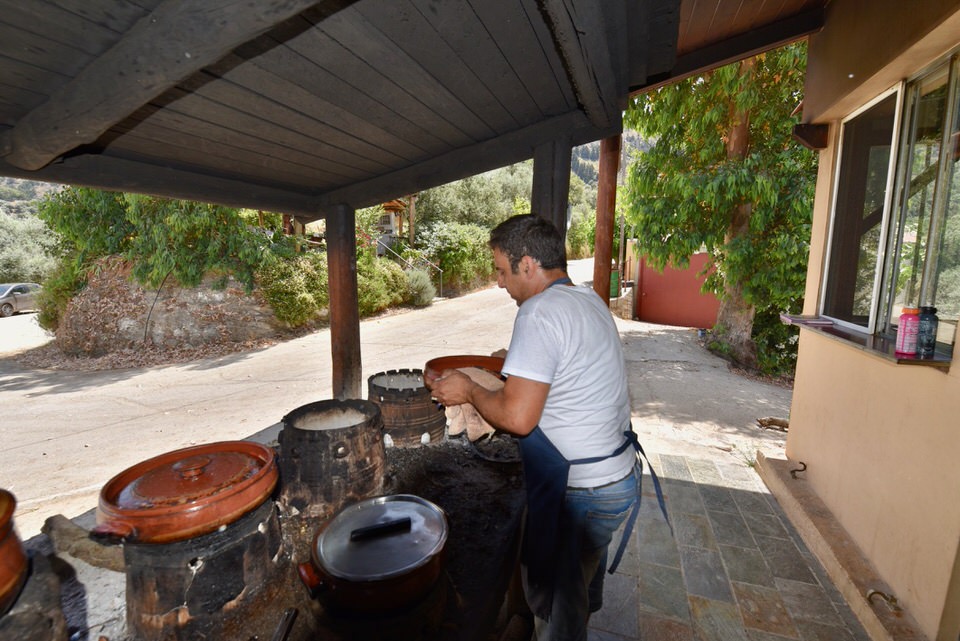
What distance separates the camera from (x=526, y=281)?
1888 mm

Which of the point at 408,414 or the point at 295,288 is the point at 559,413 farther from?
the point at 295,288

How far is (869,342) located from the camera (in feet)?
9.41

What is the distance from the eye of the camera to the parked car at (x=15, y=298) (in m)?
17.3

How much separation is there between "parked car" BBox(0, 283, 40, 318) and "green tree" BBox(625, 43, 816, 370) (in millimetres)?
22481

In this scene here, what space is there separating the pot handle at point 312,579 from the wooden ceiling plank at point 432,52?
200 cm

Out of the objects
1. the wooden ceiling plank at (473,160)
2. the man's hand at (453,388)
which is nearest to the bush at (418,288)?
the wooden ceiling plank at (473,160)

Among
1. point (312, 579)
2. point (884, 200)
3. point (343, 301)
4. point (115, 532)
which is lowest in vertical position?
point (312, 579)

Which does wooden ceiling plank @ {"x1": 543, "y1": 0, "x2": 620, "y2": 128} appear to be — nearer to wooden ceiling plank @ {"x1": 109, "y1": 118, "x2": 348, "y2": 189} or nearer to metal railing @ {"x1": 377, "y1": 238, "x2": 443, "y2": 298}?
wooden ceiling plank @ {"x1": 109, "y1": 118, "x2": 348, "y2": 189}

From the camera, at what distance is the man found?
164 cm

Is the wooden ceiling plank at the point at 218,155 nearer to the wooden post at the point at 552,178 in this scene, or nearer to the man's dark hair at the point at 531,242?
the wooden post at the point at 552,178

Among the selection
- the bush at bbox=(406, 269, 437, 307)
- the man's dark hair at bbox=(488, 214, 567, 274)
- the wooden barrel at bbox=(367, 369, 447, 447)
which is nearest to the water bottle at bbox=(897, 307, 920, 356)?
the man's dark hair at bbox=(488, 214, 567, 274)

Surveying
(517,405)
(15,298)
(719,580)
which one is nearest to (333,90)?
(517,405)

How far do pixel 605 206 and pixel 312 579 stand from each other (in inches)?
186

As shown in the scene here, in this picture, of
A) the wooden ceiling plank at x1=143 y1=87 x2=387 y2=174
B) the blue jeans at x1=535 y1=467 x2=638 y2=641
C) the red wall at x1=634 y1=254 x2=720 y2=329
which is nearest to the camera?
the blue jeans at x1=535 y1=467 x2=638 y2=641
